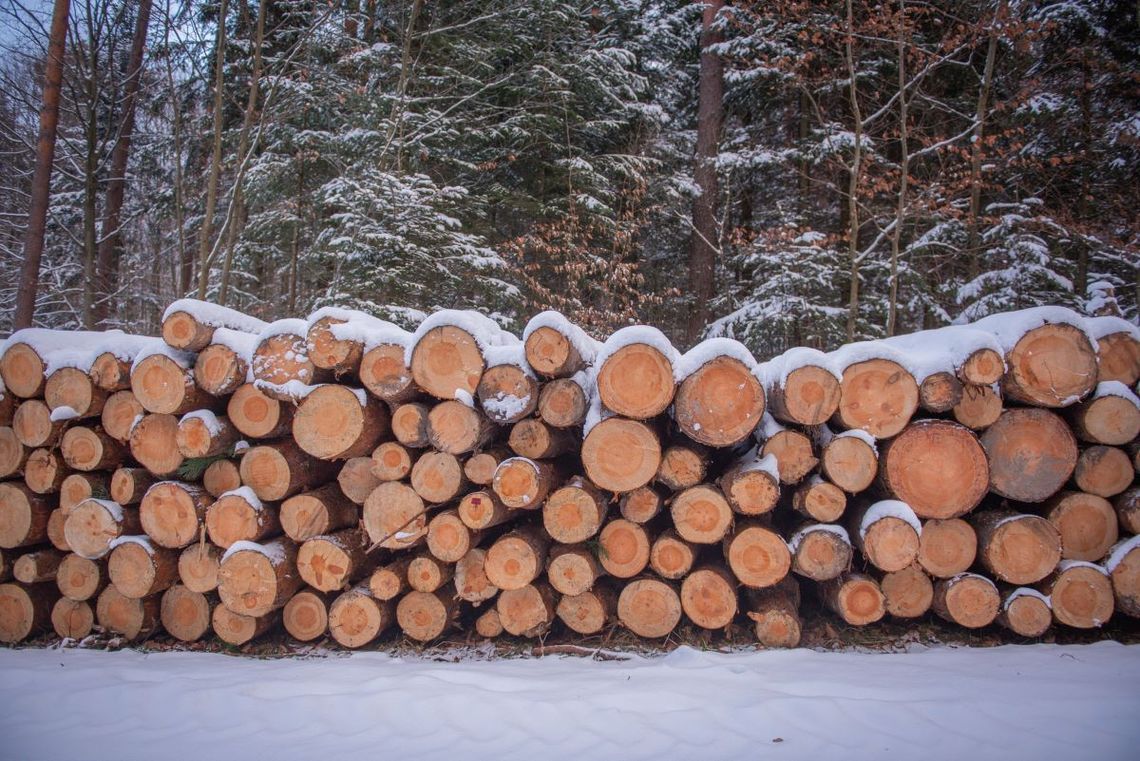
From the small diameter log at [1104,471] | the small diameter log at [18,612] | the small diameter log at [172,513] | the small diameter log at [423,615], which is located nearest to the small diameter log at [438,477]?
the small diameter log at [423,615]

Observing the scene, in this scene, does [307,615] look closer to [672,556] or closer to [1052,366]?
[672,556]

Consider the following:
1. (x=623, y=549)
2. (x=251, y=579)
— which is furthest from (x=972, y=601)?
(x=251, y=579)

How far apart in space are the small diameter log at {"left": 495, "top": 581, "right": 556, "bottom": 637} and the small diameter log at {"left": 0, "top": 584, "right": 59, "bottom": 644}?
303 cm

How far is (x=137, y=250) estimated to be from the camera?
15359 mm

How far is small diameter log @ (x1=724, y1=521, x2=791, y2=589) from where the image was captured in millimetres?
3064

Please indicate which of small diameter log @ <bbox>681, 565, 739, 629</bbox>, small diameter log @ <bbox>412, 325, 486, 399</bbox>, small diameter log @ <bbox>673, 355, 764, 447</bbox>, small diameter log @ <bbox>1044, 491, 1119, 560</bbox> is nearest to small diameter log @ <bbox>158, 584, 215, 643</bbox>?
small diameter log @ <bbox>412, 325, 486, 399</bbox>

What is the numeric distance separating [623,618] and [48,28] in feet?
34.7

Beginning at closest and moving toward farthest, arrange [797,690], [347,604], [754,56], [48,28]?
1. [797,690]
2. [347,604]
3. [48,28]
4. [754,56]

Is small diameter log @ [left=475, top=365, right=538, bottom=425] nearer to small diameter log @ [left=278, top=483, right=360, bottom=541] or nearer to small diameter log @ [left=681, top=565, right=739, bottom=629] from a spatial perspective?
small diameter log @ [left=278, top=483, right=360, bottom=541]

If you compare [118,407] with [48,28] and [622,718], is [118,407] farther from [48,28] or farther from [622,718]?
[48,28]

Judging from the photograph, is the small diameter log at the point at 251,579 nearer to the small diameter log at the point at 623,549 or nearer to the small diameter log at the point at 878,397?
the small diameter log at the point at 623,549

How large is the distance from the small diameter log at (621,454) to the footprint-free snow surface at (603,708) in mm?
945

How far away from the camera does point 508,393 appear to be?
3076 millimetres

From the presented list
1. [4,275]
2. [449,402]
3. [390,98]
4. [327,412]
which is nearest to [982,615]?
[449,402]
